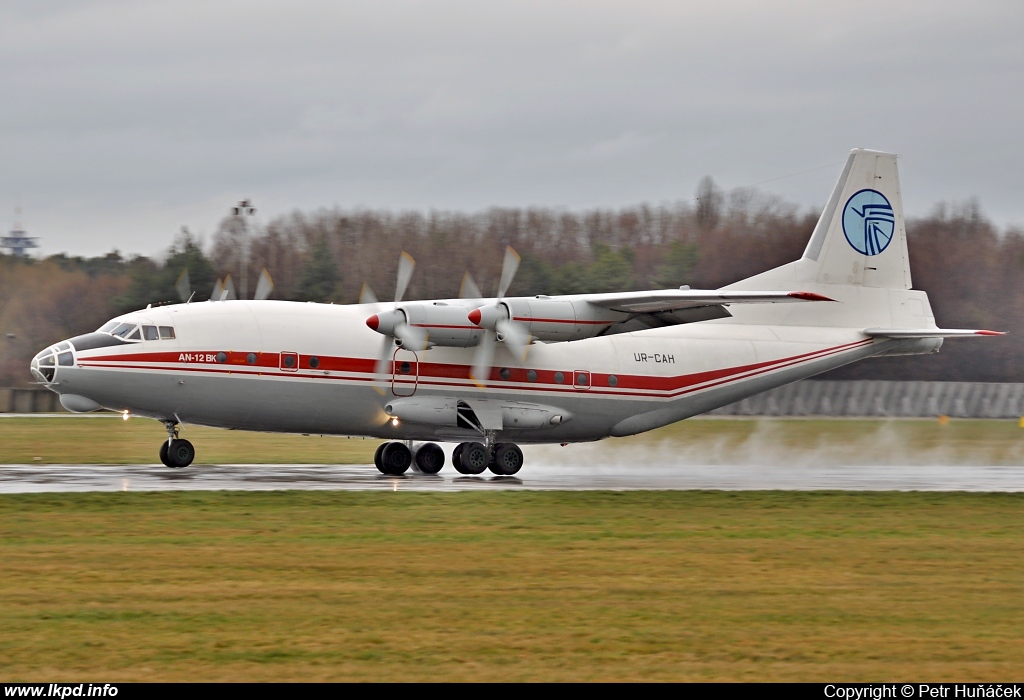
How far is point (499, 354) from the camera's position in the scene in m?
23.2

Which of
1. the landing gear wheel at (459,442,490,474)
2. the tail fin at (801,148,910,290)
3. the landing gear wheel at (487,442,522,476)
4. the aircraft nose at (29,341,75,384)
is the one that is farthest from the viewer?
the tail fin at (801,148,910,290)

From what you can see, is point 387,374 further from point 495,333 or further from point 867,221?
point 867,221

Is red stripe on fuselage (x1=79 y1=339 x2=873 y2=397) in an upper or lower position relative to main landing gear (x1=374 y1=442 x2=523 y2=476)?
upper

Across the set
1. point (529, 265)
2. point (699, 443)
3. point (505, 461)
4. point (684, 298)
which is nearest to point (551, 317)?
point (684, 298)

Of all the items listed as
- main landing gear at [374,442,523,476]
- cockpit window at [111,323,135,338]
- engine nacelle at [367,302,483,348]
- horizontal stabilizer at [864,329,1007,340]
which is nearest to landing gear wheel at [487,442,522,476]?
main landing gear at [374,442,523,476]

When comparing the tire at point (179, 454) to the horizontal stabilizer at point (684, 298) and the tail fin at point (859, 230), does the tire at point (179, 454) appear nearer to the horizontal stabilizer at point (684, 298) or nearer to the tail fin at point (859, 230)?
the horizontal stabilizer at point (684, 298)

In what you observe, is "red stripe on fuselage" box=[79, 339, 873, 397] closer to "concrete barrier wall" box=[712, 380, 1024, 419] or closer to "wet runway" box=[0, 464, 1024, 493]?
"wet runway" box=[0, 464, 1024, 493]

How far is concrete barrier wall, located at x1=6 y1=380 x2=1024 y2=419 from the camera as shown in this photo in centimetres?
4422

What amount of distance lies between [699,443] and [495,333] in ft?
38.2

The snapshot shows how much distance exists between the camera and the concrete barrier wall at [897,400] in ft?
145

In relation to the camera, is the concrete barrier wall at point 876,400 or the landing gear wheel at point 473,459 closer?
the landing gear wheel at point 473,459

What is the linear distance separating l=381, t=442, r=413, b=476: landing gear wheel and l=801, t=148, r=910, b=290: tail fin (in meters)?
10.7

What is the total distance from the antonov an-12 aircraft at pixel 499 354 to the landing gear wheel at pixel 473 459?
33mm

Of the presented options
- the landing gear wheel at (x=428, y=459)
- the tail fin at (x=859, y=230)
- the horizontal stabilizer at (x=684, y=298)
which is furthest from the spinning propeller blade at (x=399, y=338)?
the tail fin at (x=859, y=230)
